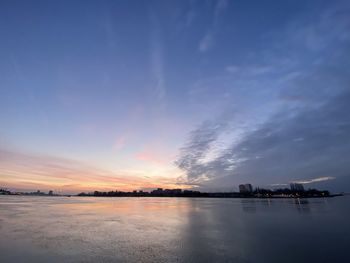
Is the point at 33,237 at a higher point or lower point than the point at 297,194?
lower

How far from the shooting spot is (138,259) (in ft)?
40.0

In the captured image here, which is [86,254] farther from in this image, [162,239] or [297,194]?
[297,194]

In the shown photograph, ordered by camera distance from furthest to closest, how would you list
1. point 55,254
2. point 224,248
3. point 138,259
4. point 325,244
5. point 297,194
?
point 297,194 → point 325,244 → point 224,248 → point 55,254 → point 138,259

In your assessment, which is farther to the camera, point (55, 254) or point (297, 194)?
point (297, 194)

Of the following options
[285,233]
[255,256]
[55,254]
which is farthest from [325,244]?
[55,254]

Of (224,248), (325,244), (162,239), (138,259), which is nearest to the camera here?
(138,259)

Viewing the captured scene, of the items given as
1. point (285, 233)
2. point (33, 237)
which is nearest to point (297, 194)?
point (285, 233)

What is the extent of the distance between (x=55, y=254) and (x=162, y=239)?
23.2 ft

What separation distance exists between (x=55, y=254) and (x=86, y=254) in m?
1.70

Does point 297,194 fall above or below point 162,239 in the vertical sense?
above

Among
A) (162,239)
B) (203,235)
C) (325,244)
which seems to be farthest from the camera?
(203,235)

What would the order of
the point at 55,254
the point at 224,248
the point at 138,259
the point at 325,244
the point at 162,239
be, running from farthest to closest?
the point at 162,239, the point at 325,244, the point at 224,248, the point at 55,254, the point at 138,259

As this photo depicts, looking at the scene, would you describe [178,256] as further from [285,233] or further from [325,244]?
[285,233]

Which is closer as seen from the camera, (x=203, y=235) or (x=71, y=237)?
(x=71, y=237)
